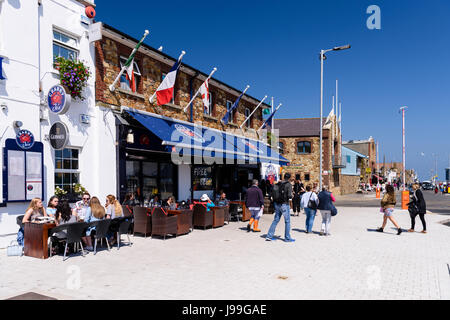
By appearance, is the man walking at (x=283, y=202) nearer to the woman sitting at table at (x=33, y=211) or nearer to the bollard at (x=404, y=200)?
the woman sitting at table at (x=33, y=211)

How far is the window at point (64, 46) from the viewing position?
9531mm

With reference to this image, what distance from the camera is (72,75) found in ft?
30.6

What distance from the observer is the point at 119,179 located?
36.2 feet

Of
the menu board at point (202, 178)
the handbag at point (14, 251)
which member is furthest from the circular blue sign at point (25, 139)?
the menu board at point (202, 178)

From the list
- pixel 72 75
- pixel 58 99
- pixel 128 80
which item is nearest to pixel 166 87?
pixel 128 80

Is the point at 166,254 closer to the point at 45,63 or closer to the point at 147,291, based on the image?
the point at 147,291

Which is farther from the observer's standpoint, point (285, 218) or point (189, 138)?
point (189, 138)

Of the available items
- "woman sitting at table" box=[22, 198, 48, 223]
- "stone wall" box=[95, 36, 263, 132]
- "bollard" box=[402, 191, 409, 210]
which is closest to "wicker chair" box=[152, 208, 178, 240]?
"woman sitting at table" box=[22, 198, 48, 223]

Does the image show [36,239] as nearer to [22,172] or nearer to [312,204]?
[22,172]

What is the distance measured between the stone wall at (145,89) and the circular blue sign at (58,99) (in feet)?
5.86

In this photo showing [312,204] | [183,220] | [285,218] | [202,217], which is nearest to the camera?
[285,218]

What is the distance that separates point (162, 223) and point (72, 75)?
4.78 meters

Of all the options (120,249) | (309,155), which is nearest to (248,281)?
(120,249)

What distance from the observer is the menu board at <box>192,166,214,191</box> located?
601 inches
